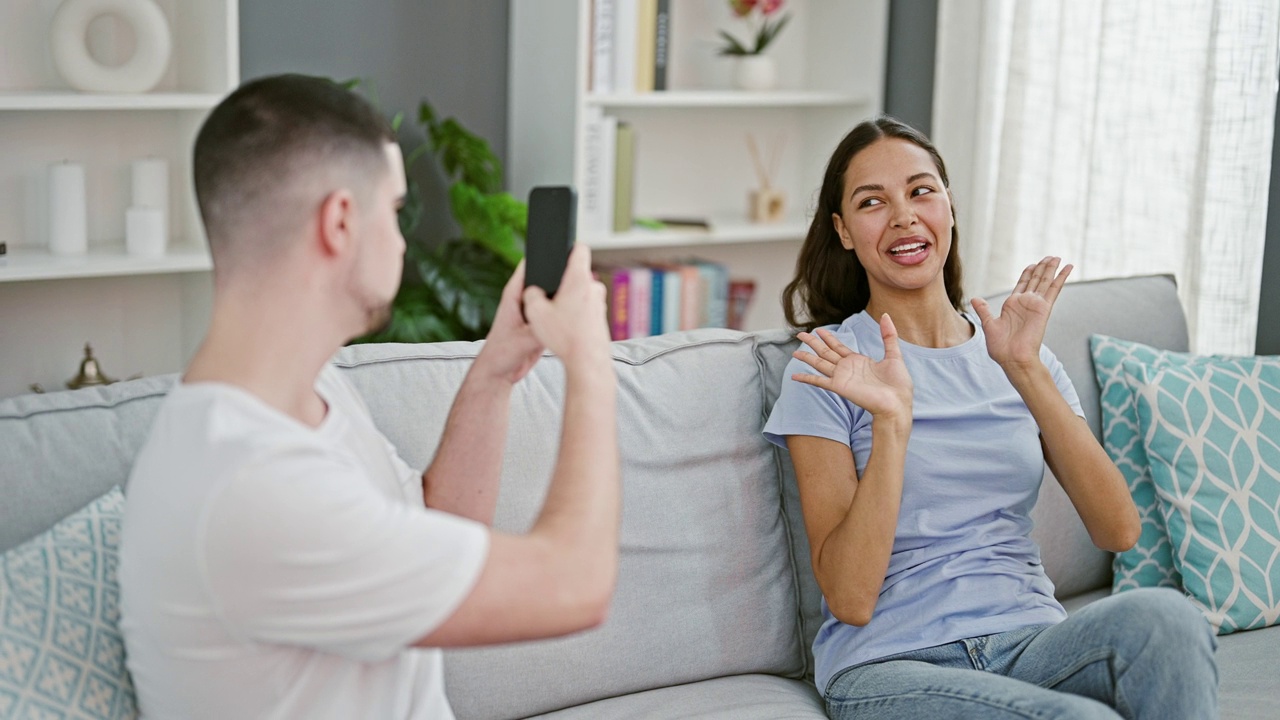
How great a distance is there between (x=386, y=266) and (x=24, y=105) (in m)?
1.71

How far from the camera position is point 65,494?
1.38 meters

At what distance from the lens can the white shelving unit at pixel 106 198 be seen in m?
2.61

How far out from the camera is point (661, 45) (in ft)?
10.6

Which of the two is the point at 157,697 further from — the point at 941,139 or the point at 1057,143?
the point at 941,139

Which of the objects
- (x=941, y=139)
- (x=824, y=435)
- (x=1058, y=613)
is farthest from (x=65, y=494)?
(x=941, y=139)

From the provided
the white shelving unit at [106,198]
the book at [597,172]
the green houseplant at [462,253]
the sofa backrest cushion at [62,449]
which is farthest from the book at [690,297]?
the sofa backrest cushion at [62,449]

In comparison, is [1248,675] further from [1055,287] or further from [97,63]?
[97,63]

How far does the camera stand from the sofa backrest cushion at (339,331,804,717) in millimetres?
1610

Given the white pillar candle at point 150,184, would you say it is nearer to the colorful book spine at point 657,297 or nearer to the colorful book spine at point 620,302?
the colorful book spine at point 620,302

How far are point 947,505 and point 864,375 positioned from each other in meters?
0.24

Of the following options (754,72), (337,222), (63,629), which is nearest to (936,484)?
(337,222)

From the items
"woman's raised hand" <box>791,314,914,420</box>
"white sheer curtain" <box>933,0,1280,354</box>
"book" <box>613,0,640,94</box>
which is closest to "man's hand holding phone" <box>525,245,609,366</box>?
"woman's raised hand" <box>791,314,914,420</box>

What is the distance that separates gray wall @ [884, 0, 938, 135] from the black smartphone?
2.36 metres

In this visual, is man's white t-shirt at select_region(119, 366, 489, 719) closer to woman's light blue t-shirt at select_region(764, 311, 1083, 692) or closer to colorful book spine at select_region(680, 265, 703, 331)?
woman's light blue t-shirt at select_region(764, 311, 1083, 692)
